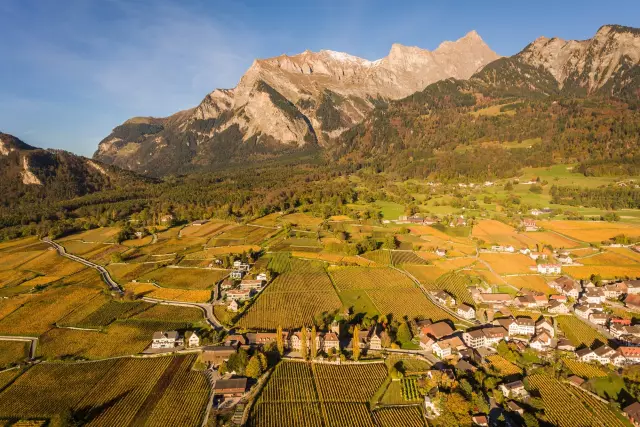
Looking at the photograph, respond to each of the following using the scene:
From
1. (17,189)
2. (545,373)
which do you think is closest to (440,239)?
(545,373)

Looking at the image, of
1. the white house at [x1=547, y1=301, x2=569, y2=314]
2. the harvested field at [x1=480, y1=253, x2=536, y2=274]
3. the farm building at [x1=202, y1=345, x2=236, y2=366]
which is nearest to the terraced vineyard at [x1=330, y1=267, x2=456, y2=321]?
the white house at [x1=547, y1=301, x2=569, y2=314]

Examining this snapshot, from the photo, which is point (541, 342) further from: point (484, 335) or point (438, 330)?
point (438, 330)

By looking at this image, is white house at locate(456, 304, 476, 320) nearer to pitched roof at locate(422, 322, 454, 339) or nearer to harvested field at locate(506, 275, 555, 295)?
pitched roof at locate(422, 322, 454, 339)

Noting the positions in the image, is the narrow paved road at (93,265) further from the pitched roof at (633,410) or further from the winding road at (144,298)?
the pitched roof at (633,410)

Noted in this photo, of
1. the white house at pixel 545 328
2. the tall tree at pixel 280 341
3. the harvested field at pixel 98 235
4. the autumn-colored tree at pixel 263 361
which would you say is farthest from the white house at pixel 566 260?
the harvested field at pixel 98 235

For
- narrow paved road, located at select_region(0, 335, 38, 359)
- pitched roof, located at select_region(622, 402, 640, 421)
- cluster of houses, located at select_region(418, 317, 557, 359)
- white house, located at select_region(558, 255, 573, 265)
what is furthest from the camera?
white house, located at select_region(558, 255, 573, 265)

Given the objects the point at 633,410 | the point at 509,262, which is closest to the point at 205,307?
the point at 633,410
